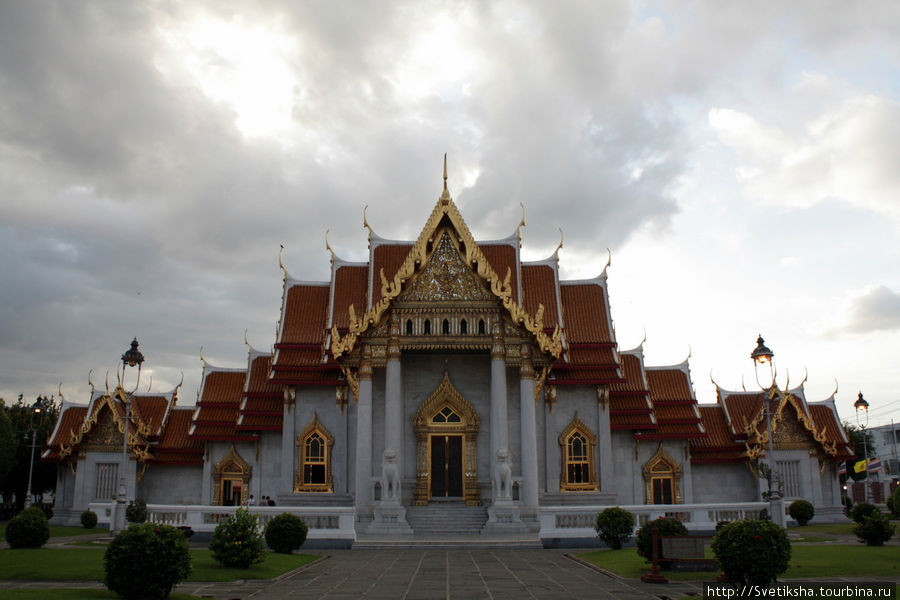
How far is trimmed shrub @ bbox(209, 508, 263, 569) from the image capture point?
18.2 metres

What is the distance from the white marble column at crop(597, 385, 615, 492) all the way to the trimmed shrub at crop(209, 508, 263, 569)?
57.6ft

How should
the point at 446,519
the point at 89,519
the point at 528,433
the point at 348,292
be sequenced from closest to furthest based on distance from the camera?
the point at 446,519 < the point at 528,433 < the point at 89,519 < the point at 348,292

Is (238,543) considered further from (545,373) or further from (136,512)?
(545,373)

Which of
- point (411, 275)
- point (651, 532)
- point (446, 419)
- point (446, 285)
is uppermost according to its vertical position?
point (411, 275)

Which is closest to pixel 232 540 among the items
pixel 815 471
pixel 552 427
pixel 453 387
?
pixel 453 387

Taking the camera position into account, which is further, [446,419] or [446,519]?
[446,419]

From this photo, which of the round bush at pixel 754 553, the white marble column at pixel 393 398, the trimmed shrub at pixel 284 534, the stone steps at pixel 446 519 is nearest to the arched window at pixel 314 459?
the white marble column at pixel 393 398

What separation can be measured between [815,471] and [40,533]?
31.0 m

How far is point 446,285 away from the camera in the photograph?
3081 centimetres

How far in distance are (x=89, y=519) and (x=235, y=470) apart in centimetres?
605

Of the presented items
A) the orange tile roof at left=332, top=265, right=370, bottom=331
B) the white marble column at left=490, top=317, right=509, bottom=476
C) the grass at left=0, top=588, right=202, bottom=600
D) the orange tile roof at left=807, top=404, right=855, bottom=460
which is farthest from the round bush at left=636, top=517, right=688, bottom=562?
the orange tile roof at left=807, top=404, right=855, bottom=460

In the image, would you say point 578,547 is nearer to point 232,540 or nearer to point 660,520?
point 660,520

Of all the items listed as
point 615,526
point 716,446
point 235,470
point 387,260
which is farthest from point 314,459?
point 716,446

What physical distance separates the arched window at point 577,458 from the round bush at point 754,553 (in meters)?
18.4
